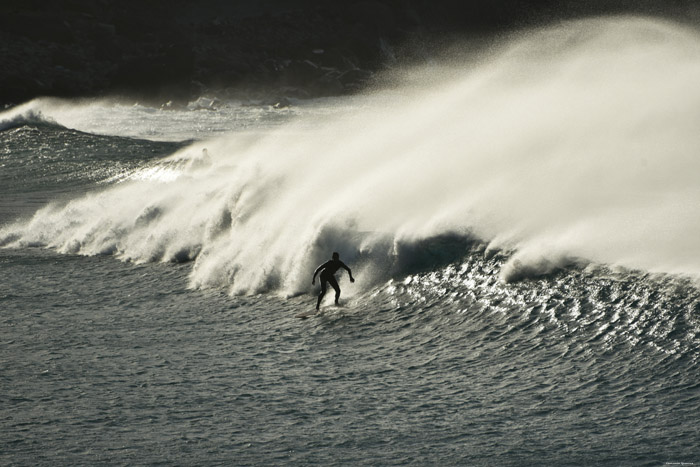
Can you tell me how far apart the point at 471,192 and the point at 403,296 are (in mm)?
4038

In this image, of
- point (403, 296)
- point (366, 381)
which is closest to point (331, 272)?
point (403, 296)

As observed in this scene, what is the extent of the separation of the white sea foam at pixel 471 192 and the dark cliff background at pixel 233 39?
175 feet

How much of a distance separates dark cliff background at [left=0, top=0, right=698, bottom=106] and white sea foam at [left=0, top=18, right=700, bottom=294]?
53371mm

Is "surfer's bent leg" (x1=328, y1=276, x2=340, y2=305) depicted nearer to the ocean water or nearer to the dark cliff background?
the ocean water

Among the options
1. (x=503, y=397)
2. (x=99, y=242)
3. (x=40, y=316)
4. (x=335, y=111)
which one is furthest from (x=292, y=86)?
(x=503, y=397)

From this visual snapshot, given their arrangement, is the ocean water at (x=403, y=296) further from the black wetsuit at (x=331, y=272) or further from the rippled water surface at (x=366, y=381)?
the black wetsuit at (x=331, y=272)

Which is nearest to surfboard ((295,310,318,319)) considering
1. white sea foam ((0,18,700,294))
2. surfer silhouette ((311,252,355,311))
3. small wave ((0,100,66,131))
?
surfer silhouette ((311,252,355,311))

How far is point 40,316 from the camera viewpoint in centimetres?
1745

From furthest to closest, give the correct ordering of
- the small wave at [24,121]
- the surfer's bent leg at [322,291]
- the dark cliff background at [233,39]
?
1. the dark cliff background at [233,39]
2. the small wave at [24,121]
3. the surfer's bent leg at [322,291]

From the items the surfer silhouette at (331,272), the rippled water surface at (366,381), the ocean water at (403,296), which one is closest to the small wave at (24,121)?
the ocean water at (403,296)

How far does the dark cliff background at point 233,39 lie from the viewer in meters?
88.8

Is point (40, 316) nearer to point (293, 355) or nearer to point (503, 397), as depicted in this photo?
point (293, 355)

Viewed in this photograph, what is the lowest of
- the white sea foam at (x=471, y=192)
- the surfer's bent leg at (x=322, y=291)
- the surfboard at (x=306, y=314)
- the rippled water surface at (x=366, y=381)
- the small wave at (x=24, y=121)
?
the rippled water surface at (x=366, y=381)

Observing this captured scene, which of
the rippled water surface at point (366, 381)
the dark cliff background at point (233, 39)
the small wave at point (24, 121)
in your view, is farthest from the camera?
the dark cliff background at point (233, 39)
